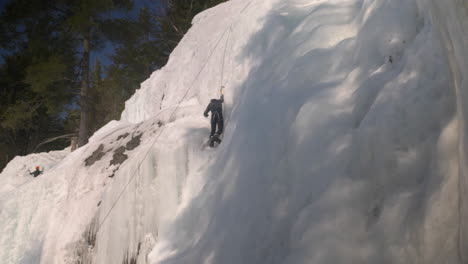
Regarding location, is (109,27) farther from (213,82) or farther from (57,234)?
(57,234)

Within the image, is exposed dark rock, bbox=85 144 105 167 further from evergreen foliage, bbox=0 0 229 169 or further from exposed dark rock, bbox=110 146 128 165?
evergreen foliage, bbox=0 0 229 169

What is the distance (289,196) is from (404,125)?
3.53 feet

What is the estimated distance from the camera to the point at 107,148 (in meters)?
6.99

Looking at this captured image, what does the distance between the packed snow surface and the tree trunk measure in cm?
407

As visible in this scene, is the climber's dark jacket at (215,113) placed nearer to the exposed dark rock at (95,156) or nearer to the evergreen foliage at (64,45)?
the exposed dark rock at (95,156)

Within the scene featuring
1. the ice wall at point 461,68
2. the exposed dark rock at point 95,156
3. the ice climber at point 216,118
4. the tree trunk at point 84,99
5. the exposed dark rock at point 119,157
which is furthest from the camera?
the tree trunk at point 84,99

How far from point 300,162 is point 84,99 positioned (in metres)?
10.4

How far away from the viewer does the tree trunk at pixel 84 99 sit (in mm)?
10691

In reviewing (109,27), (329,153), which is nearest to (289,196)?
(329,153)

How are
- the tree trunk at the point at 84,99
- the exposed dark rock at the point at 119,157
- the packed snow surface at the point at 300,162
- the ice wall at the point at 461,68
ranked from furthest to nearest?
the tree trunk at the point at 84,99 < the exposed dark rock at the point at 119,157 < the packed snow surface at the point at 300,162 < the ice wall at the point at 461,68

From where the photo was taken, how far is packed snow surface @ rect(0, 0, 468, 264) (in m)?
1.90

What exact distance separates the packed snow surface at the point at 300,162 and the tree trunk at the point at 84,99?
13.4 ft

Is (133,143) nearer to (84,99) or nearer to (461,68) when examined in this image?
(84,99)

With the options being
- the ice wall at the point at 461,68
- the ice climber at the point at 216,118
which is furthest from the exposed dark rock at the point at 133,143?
the ice wall at the point at 461,68
